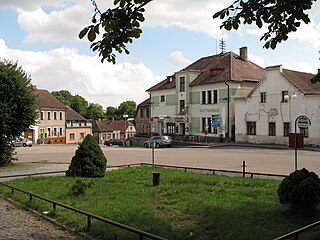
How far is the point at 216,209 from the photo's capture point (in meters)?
9.60

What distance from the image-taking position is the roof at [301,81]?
39312mm

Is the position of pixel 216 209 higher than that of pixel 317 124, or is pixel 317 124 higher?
pixel 317 124

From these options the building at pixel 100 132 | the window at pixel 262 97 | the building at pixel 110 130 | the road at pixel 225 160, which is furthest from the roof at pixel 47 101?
the window at pixel 262 97

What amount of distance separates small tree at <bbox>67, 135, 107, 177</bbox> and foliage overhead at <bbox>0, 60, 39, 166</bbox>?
7937 mm

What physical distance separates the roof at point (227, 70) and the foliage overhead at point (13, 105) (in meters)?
28.8

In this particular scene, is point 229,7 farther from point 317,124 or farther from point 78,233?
point 317,124

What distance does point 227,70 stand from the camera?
162 ft

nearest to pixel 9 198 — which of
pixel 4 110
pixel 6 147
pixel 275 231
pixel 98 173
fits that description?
pixel 98 173

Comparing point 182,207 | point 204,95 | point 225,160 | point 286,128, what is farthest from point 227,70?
point 182,207

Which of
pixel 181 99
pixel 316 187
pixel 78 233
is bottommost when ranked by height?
pixel 78 233

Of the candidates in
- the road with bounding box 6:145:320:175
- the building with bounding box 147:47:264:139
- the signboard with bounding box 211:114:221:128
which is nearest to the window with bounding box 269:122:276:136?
the building with bounding box 147:47:264:139

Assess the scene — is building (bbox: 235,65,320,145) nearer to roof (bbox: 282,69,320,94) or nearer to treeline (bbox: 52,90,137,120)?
roof (bbox: 282,69,320,94)

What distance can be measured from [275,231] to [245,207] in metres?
2.20

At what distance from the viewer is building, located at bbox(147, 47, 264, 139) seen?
48.2 metres
